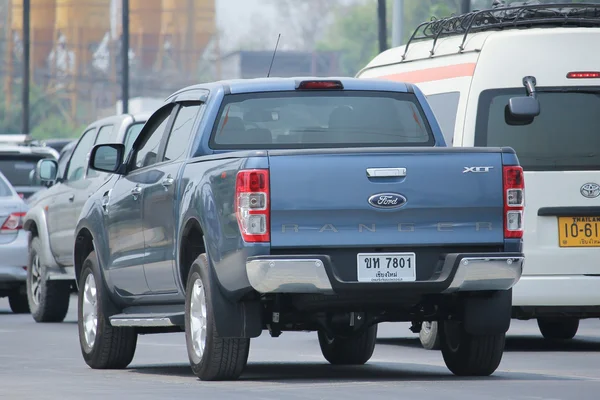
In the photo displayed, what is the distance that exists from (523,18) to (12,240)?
7916 mm

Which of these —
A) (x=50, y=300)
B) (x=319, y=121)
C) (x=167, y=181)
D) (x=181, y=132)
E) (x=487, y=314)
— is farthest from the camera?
(x=50, y=300)

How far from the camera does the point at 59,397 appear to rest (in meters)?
9.45

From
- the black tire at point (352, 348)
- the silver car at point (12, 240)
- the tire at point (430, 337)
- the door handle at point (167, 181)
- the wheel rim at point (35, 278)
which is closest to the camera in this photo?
the door handle at point (167, 181)

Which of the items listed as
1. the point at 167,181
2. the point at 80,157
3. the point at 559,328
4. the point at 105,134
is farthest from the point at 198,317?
the point at 80,157

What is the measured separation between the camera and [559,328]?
15.4 meters

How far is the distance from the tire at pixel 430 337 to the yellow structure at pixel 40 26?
464ft

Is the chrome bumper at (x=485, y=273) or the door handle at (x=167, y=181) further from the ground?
the door handle at (x=167, y=181)

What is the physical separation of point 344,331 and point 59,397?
6.71 feet

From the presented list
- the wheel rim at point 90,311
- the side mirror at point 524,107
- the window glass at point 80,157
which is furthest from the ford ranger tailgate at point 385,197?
the window glass at point 80,157

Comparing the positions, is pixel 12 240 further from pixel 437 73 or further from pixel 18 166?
pixel 437 73

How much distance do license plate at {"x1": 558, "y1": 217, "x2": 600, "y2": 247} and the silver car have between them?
8.24 meters

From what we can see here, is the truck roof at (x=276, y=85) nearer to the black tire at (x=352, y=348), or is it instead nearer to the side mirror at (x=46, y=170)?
the black tire at (x=352, y=348)

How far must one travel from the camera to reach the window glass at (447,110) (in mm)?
13930

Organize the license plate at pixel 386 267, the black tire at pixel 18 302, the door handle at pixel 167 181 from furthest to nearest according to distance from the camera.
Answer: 1. the black tire at pixel 18 302
2. the door handle at pixel 167 181
3. the license plate at pixel 386 267
